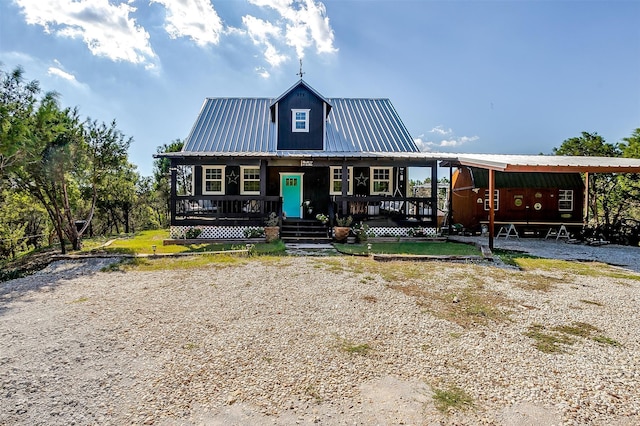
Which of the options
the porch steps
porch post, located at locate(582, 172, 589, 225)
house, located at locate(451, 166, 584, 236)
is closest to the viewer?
the porch steps

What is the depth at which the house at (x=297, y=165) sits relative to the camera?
1343cm

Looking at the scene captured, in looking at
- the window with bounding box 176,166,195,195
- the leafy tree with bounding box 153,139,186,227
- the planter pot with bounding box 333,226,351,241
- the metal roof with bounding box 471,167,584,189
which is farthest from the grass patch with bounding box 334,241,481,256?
the leafy tree with bounding box 153,139,186,227

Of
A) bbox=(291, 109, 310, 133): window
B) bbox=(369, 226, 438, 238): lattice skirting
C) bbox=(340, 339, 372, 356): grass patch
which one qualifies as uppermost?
bbox=(291, 109, 310, 133): window

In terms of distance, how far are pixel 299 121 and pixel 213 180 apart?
497 cm

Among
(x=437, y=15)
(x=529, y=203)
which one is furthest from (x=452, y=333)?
(x=529, y=203)

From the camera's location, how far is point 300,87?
53.0 feet

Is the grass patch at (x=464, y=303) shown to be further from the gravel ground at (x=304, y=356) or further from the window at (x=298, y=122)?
the window at (x=298, y=122)

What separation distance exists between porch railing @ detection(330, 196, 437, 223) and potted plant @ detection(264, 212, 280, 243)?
2.26 meters

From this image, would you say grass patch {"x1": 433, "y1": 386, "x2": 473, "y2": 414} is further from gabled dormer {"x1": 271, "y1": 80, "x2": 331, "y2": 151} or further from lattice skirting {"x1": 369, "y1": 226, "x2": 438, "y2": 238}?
gabled dormer {"x1": 271, "y1": 80, "x2": 331, "y2": 151}

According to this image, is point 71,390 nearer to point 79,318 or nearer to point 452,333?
point 79,318

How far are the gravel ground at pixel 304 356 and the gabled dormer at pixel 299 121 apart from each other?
34.5 feet

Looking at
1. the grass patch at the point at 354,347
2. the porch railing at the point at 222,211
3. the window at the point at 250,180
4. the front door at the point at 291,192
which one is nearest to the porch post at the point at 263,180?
the porch railing at the point at 222,211

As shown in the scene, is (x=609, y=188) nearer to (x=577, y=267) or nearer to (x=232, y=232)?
(x=577, y=267)

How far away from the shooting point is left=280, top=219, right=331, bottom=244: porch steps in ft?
42.5
